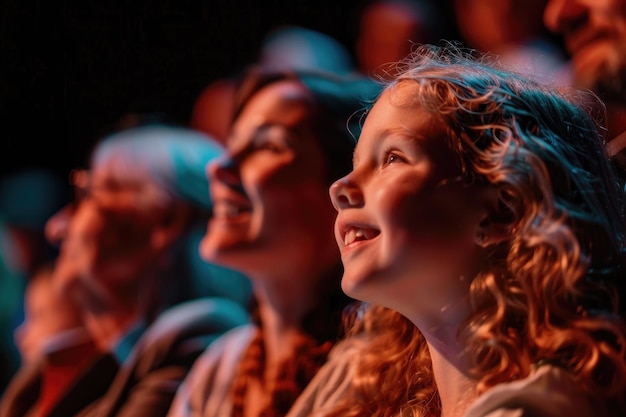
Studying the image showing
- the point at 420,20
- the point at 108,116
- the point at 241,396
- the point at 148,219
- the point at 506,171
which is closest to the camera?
the point at 506,171

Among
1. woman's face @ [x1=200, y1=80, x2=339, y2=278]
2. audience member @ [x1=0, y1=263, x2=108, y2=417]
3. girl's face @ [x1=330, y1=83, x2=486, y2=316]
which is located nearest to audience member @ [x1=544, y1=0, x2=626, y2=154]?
girl's face @ [x1=330, y1=83, x2=486, y2=316]

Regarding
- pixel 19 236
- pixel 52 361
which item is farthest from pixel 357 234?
pixel 19 236

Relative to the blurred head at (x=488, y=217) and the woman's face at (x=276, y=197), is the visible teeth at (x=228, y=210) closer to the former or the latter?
the woman's face at (x=276, y=197)

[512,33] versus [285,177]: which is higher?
[512,33]

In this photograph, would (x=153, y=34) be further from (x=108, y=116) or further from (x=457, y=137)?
(x=457, y=137)

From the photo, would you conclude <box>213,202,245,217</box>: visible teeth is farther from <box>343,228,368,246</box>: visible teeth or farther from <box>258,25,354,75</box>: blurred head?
<box>343,228,368,246</box>: visible teeth

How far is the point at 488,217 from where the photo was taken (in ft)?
2.76

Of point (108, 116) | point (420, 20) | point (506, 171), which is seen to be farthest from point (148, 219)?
point (506, 171)

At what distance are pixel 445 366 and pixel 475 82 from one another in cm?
28

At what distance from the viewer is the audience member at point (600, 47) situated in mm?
1045

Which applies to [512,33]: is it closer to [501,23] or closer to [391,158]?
[501,23]

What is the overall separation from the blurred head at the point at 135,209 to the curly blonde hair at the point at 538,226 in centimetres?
72

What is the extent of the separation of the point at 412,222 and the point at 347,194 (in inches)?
3.2

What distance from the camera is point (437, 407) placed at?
0.96 metres
